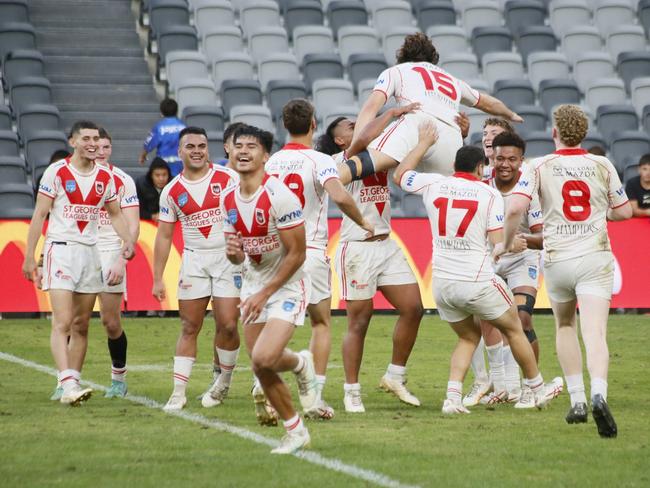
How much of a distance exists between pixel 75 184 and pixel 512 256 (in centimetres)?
382

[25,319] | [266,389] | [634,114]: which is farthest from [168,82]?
[266,389]

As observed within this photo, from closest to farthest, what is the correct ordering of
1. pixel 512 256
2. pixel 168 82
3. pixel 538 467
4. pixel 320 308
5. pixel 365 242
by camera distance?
pixel 538 467 < pixel 320 308 < pixel 365 242 < pixel 512 256 < pixel 168 82

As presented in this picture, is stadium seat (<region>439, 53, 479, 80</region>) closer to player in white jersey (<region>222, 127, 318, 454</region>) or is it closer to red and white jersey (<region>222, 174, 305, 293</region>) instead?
player in white jersey (<region>222, 127, 318, 454</region>)

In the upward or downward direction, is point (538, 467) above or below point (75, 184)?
below

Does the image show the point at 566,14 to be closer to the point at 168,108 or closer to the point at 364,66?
the point at 364,66

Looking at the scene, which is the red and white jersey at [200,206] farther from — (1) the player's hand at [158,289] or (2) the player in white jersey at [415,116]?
(2) the player in white jersey at [415,116]

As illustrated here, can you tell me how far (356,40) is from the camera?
24438 mm

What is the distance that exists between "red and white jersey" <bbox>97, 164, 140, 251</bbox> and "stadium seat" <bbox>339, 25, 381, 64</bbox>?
1260 centimetres

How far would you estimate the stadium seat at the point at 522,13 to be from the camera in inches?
1013

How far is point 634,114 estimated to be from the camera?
23.3 m


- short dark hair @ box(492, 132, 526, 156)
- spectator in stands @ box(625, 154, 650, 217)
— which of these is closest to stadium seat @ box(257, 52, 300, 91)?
spectator in stands @ box(625, 154, 650, 217)

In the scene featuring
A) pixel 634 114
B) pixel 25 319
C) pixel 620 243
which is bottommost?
pixel 25 319

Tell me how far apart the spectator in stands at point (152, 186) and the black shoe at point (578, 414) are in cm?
927

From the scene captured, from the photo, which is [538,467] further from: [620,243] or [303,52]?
[303,52]
